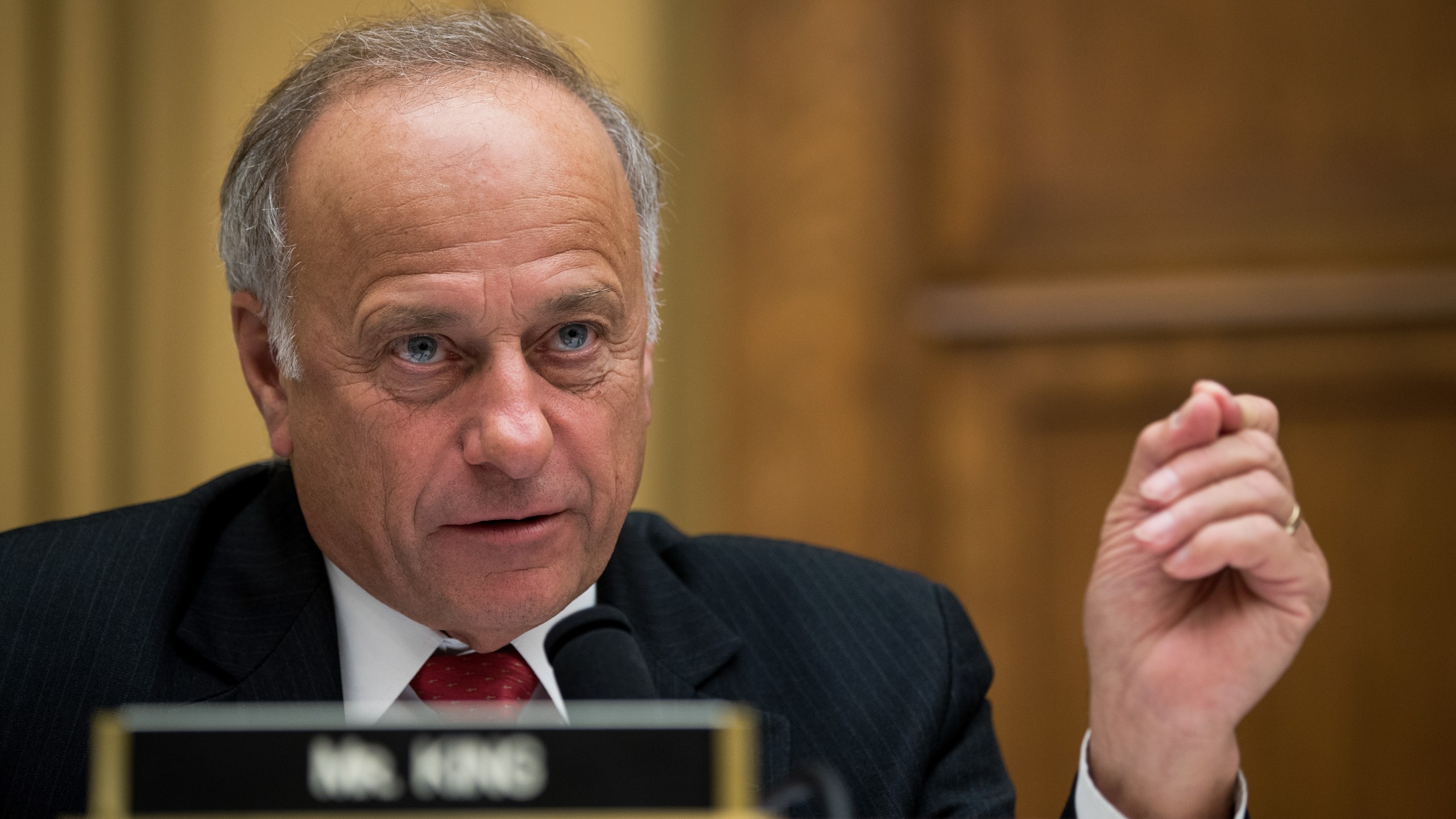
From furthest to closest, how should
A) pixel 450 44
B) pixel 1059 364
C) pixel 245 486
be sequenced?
pixel 1059 364
pixel 245 486
pixel 450 44

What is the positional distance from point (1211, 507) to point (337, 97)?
1.08m

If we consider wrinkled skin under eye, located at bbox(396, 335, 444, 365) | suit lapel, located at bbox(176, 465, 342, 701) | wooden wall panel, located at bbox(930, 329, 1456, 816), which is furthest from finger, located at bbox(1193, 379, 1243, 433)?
wooden wall panel, located at bbox(930, 329, 1456, 816)

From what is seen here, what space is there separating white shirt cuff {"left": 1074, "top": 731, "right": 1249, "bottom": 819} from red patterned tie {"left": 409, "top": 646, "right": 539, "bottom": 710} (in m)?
0.64

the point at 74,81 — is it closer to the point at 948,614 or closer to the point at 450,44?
the point at 450,44

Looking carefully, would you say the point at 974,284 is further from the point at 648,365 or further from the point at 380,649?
the point at 380,649

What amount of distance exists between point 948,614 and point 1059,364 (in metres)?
1.07

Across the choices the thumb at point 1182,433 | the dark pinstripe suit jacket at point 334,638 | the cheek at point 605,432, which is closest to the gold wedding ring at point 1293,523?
the thumb at point 1182,433

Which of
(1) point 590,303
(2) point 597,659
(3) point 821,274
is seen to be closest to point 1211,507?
(2) point 597,659

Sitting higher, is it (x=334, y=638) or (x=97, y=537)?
(x=97, y=537)

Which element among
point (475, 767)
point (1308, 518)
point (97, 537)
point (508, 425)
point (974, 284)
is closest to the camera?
point (475, 767)

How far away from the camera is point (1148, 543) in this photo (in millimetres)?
1276

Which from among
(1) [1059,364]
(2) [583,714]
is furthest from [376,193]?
(1) [1059,364]

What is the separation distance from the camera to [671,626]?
1.75 m

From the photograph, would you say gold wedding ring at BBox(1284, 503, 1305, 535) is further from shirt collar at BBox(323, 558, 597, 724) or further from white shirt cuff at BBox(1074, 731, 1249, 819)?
shirt collar at BBox(323, 558, 597, 724)
